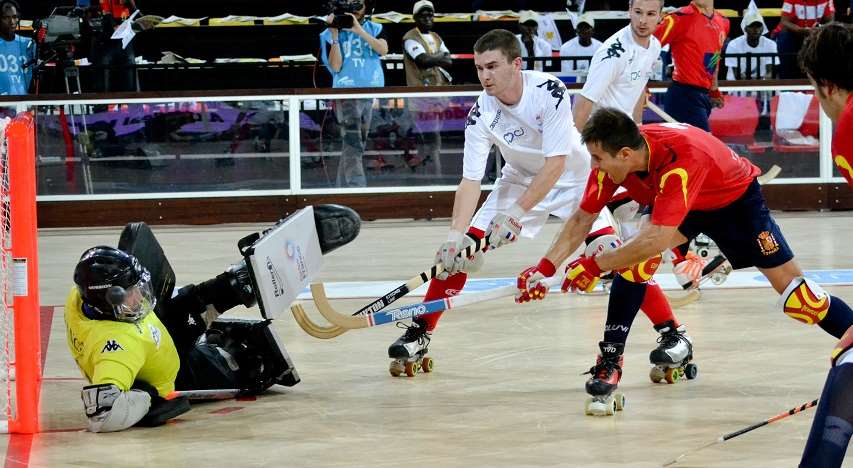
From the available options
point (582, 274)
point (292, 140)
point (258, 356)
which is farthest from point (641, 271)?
point (292, 140)

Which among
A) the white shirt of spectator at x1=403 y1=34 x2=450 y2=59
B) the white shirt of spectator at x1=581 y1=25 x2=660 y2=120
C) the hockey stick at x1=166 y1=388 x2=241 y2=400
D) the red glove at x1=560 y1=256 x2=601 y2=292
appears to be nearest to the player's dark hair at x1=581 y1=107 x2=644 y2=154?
the red glove at x1=560 y1=256 x2=601 y2=292

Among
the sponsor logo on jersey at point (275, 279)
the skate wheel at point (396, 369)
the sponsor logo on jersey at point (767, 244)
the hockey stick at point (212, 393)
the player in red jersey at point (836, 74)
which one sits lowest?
the skate wheel at point (396, 369)

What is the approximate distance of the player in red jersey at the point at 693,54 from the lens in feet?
24.1

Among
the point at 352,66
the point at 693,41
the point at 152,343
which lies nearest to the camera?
the point at 152,343

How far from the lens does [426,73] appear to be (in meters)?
10.2

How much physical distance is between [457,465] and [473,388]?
41.2 inches

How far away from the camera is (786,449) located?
370 cm

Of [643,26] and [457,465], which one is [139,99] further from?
[457,465]

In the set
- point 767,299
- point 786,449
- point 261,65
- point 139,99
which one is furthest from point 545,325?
point 261,65

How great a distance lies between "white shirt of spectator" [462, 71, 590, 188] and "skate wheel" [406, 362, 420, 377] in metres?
0.73

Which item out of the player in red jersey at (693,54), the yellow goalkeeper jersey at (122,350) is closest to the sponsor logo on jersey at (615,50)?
the player in red jersey at (693,54)

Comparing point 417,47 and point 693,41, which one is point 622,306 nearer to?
point 693,41

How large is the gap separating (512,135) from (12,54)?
6305mm

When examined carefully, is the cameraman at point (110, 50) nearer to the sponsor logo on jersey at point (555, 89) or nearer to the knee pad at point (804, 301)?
the sponsor logo on jersey at point (555, 89)
